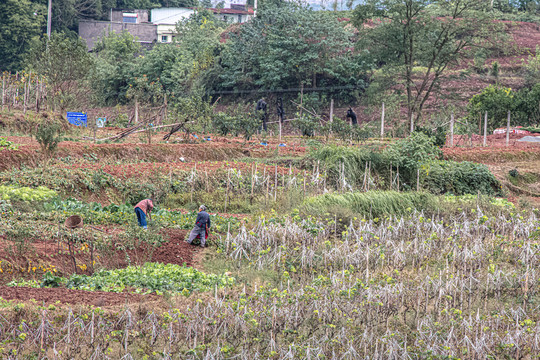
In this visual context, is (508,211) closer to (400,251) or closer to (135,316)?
(400,251)

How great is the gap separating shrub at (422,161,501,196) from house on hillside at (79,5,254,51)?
1627 inches

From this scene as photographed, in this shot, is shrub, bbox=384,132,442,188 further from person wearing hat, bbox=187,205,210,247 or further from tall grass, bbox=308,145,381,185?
person wearing hat, bbox=187,205,210,247

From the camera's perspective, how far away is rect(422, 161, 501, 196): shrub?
18641 mm

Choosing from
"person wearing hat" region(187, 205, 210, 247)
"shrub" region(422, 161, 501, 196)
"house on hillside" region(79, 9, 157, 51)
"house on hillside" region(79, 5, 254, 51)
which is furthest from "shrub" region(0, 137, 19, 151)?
"house on hillside" region(79, 9, 157, 51)

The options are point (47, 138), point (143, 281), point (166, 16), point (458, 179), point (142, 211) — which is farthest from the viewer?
point (166, 16)

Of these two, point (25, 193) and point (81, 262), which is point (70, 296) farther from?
point (25, 193)

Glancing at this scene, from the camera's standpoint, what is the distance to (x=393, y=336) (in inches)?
294

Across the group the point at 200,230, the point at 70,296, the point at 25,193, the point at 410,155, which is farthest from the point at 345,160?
the point at 70,296

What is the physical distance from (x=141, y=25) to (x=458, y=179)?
149 ft

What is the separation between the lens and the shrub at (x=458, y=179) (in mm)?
18641

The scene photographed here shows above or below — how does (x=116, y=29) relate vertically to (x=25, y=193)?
above

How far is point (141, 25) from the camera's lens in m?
58.1

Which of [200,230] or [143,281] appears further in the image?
[200,230]

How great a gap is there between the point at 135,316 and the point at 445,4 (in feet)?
77.0
